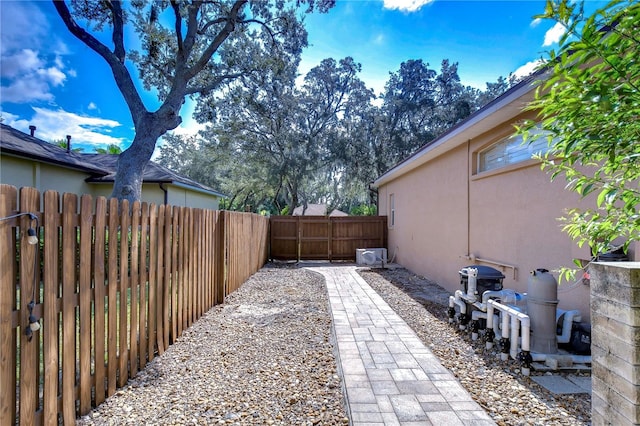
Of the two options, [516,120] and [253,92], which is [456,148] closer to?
[516,120]

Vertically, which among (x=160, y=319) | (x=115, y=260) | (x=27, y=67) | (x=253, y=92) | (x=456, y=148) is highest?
(x=253, y=92)

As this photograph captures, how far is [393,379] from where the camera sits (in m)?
3.13

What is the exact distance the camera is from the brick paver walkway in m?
2.52

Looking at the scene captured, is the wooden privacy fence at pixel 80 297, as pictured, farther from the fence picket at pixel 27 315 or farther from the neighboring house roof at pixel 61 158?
the neighboring house roof at pixel 61 158

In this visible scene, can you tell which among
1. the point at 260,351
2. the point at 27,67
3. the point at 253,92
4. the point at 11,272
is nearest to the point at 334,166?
the point at 253,92

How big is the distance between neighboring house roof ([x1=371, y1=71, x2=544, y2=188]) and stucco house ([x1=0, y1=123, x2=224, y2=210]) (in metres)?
9.91

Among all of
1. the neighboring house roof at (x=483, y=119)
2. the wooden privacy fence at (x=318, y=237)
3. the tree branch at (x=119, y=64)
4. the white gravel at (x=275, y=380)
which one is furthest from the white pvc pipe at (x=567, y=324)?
the tree branch at (x=119, y=64)

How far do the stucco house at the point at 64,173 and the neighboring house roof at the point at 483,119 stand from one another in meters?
9.91

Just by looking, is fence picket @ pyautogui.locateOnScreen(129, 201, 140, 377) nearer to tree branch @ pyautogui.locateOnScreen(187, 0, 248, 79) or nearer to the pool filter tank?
the pool filter tank

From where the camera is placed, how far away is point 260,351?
3867 mm

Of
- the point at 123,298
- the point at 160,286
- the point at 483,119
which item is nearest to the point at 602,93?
the point at 123,298

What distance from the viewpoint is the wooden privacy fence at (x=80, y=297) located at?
1966 millimetres

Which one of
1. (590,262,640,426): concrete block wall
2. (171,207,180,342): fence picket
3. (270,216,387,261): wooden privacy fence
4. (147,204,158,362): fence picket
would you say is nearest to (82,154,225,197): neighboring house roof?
(270,216,387,261): wooden privacy fence

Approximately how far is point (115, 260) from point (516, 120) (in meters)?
5.80
